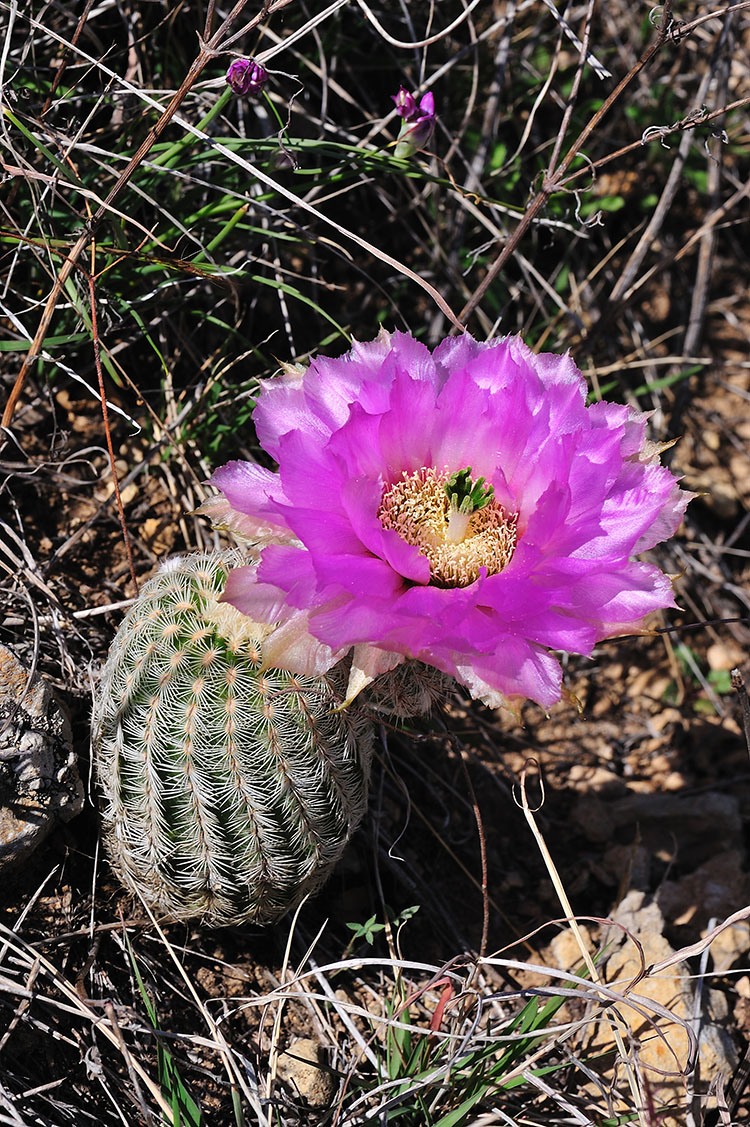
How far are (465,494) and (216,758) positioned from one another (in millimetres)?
501

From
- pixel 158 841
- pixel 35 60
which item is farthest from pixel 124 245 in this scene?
pixel 158 841

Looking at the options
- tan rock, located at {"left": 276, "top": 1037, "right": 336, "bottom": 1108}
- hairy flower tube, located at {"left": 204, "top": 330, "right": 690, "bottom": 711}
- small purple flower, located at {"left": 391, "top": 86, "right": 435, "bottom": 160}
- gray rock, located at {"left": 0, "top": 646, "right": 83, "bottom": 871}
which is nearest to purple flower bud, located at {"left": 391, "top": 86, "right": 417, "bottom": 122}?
small purple flower, located at {"left": 391, "top": 86, "right": 435, "bottom": 160}


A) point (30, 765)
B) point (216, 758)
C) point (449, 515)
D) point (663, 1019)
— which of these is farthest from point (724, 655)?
point (30, 765)

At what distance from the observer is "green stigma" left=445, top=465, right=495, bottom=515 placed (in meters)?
1.32

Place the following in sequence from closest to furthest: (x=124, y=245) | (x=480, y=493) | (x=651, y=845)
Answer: (x=480, y=493) < (x=124, y=245) < (x=651, y=845)

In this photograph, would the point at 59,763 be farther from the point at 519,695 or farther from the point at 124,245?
the point at 124,245

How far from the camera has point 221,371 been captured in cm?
200

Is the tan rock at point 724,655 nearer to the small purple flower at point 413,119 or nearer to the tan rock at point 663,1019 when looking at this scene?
the tan rock at point 663,1019

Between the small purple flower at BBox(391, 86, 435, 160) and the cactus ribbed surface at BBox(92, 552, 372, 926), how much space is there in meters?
0.90

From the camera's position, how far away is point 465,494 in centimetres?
134

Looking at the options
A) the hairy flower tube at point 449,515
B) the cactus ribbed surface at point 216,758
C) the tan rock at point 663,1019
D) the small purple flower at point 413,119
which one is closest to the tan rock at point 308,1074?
the cactus ribbed surface at point 216,758

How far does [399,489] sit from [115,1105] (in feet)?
3.23

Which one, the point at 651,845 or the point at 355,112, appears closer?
the point at 651,845

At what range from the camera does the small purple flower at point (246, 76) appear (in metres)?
1.63
